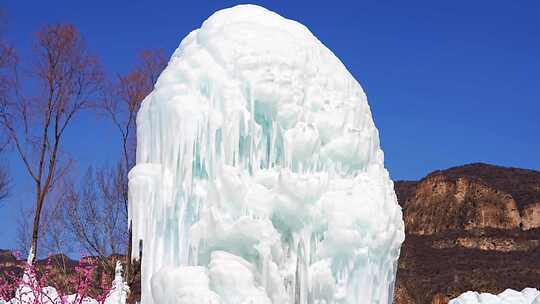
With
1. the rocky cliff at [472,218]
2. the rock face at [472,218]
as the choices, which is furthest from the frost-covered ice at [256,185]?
the rock face at [472,218]

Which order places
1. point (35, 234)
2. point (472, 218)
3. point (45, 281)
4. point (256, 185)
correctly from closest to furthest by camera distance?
1. point (256, 185)
2. point (45, 281)
3. point (35, 234)
4. point (472, 218)

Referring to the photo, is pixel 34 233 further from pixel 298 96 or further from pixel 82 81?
pixel 298 96

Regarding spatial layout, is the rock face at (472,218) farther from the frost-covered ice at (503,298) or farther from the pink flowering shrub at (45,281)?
the pink flowering shrub at (45,281)

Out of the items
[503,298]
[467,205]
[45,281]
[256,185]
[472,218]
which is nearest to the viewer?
[256,185]

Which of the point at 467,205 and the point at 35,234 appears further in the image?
the point at 467,205

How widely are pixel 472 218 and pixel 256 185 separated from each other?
67376mm

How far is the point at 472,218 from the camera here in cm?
7081

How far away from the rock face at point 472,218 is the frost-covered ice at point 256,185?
4505 cm

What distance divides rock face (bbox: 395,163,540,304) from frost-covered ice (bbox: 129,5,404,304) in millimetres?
45052

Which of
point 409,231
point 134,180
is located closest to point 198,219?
point 134,180

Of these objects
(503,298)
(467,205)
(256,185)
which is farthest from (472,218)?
(256,185)

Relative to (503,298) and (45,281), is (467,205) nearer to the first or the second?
(503,298)

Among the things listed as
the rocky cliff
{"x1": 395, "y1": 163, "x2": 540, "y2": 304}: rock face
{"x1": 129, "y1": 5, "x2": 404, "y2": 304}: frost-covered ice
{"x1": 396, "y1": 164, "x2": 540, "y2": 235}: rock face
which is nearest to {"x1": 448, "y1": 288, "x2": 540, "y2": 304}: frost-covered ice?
{"x1": 129, "y1": 5, "x2": 404, "y2": 304}: frost-covered ice

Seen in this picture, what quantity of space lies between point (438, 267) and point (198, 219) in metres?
49.8
